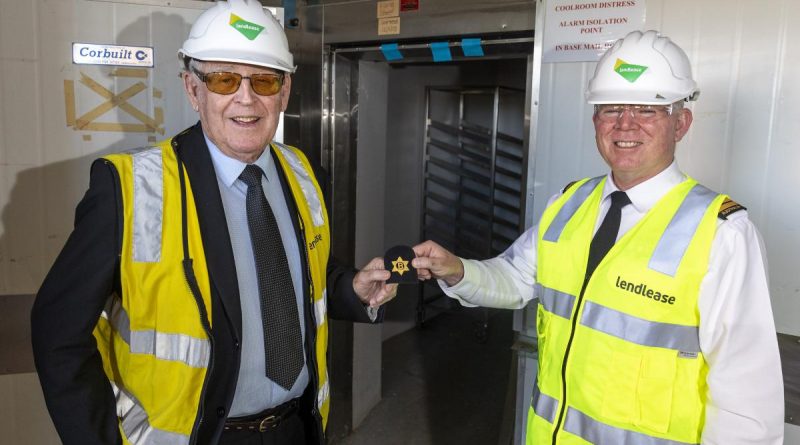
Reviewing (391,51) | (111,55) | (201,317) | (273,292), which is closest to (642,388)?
(273,292)

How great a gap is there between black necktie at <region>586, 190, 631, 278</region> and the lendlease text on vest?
0.30ft

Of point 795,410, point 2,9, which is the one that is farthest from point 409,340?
point 2,9

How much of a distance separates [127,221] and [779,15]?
200 cm

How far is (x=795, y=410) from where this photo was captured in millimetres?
1825

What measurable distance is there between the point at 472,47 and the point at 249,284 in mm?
1486

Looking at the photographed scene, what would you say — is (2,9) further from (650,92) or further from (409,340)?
(409,340)

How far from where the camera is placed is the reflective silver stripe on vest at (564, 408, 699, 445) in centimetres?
139

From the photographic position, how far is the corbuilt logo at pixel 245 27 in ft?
4.81

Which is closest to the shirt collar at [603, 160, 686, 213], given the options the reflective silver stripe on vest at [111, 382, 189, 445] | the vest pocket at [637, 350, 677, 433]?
the vest pocket at [637, 350, 677, 433]

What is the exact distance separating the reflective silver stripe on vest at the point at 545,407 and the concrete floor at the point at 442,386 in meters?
1.90

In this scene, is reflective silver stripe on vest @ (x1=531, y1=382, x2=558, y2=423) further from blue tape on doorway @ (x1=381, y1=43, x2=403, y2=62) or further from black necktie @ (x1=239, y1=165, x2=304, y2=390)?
blue tape on doorway @ (x1=381, y1=43, x2=403, y2=62)

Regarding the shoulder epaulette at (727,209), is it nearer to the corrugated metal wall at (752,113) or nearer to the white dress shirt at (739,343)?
the white dress shirt at (739,343)

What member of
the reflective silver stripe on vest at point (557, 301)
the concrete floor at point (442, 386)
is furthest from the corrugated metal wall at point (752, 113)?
the concrete floor at point (442, 386)

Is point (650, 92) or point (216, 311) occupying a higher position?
point (650, 92)
